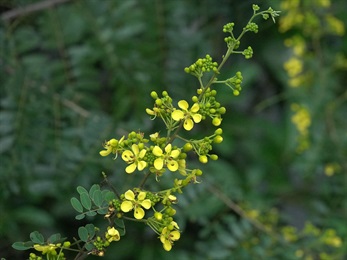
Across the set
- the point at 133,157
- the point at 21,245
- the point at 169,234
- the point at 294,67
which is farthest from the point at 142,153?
the point at 294,67

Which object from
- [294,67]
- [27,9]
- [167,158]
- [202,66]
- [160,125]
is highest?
[27,9]

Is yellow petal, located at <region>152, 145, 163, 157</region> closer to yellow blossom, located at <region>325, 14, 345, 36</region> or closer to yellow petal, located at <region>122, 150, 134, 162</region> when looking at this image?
yellow petal, located at <region>122, 150, 134, 162</region>

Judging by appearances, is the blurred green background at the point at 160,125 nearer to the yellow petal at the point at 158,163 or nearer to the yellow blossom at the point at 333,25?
the yellow blossom at the point at 333,25

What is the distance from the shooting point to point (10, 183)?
1.90 meters

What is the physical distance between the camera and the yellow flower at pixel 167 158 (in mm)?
880

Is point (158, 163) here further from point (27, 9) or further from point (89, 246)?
point (27, 9)

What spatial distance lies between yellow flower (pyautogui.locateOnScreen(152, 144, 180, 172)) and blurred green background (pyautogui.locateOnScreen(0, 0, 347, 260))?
1.05 m

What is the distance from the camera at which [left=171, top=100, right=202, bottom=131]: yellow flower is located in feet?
2.95

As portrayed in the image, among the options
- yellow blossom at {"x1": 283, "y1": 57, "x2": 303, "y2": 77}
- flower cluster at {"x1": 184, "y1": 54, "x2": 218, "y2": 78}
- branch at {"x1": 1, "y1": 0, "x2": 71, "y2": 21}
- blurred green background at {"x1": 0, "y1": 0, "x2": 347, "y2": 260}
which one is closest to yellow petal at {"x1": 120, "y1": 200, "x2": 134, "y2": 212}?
flower cluster at {"x1": 184, "y1": 54, "x2": 218, "y2": 78}

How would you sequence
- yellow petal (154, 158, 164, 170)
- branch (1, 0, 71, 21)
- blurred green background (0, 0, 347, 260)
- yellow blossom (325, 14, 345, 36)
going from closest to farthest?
yellow petal (154, 158, 164, 170) < blurred green background (0, 0, 347, 260) < branch (1, 0, 71, 21) < yellow blossom (325, 14, 345, 36)

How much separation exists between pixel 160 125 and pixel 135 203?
4.71 ft

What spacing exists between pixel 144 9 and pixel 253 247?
90 centimetres

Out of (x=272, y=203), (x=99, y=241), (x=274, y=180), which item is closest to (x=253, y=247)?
(x=272, y=203)

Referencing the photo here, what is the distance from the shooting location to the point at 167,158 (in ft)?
2.94
